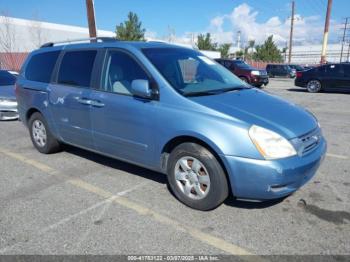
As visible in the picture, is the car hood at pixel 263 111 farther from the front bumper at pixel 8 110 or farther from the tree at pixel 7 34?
the tree at pixel 7 34

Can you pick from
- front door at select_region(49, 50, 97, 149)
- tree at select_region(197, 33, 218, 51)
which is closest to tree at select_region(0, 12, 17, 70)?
tree at select_region(197, 33, 218, 51)

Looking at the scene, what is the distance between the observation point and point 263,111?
137 inches

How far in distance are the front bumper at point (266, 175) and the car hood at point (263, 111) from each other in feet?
0.96

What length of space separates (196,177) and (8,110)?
7.07 metres

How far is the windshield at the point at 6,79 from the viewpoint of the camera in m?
9.88

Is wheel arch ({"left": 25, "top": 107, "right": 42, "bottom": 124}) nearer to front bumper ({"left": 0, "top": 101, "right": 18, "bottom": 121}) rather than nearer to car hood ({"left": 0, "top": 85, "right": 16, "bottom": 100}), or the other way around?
front bumper ({"left": 0, "top": 101, "right": 18, "bottom": 121})

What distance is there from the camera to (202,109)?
133 inches

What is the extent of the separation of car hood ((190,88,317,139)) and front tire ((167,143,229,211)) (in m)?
0.49

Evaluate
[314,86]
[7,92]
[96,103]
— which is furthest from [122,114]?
[314,86]

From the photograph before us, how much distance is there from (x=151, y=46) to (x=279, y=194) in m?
2.43

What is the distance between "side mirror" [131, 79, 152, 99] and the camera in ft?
12.0

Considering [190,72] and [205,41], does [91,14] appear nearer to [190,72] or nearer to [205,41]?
[190,72]

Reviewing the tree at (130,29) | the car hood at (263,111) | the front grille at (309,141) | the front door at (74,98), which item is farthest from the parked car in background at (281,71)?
the front grille at (309,141)

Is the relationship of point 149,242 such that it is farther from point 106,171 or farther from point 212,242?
point 106,171
